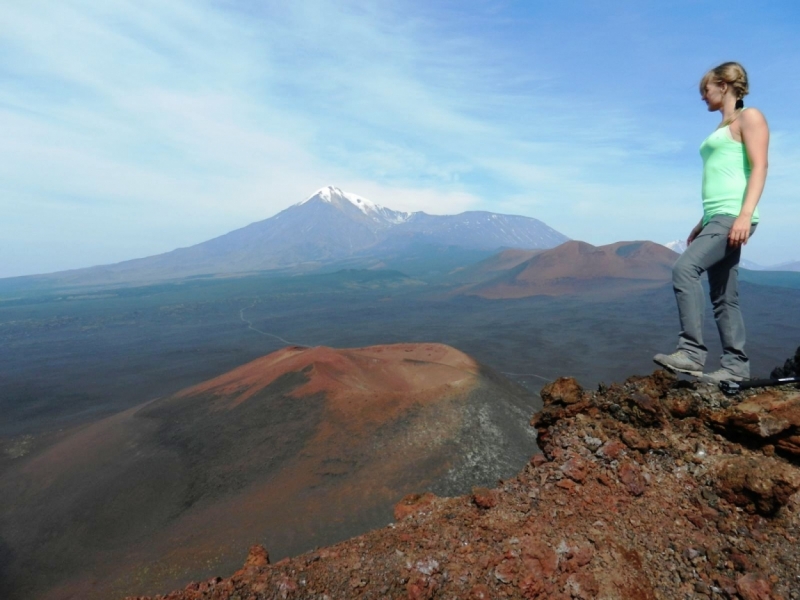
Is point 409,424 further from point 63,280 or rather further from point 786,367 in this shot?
point 63,280

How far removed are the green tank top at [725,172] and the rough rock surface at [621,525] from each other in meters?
1.08

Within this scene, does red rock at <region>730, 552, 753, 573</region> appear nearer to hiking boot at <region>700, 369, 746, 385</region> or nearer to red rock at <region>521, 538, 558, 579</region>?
red rock at <region>521, 538, 558, 579</region>

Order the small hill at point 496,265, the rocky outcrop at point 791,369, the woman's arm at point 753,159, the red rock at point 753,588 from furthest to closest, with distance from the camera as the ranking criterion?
the small hill at point 496,265
the rocky outcrop at point 791,369
the woman's arm at point 753,159
the red rock at point 753,588

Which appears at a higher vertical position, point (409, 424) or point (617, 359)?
point (409, 424)

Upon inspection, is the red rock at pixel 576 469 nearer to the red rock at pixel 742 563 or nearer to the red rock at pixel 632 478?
the red rock at pixel 632 478

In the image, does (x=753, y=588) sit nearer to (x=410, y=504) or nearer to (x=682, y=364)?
(x=682, y=364)

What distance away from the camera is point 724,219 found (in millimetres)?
2471

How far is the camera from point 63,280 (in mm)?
169250

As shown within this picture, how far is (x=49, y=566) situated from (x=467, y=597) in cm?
1459

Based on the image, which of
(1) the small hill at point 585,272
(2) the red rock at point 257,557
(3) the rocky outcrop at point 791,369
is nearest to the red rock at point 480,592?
(2) the red rock at point 257,557

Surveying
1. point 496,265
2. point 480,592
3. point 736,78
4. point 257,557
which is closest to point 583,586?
point 480,592

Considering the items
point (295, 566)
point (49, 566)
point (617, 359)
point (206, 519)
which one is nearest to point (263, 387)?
point (206, 519)

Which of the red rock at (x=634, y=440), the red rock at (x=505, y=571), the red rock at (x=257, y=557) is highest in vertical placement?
the red rock at (x=634, y=440)

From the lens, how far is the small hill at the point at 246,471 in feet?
34.5
